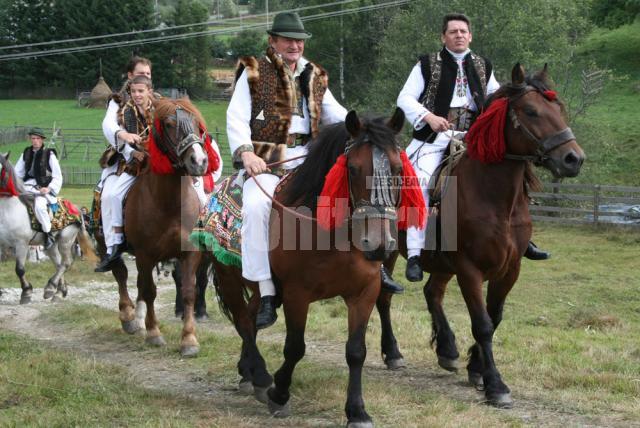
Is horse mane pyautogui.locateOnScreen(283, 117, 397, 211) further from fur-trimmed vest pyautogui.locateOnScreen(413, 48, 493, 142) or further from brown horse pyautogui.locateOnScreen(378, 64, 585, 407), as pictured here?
fur-trimmed vest pyautogui.locateOnScreen(413, 48, 493, 142)

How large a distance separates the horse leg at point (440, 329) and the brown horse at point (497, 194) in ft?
1.47

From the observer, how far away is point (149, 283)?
9.63m

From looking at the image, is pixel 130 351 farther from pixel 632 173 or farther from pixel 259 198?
pixel 632 173

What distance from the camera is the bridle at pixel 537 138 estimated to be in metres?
6.28

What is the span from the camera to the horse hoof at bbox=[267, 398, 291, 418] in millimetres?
6297

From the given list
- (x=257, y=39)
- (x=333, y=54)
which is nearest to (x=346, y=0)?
(x=333, y=54)

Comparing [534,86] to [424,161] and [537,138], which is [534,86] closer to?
[537,138]

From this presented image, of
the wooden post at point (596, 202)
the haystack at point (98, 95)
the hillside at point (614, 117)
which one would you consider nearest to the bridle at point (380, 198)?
the wooden post at point (596, 202)

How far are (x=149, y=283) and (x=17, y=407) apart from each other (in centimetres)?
362

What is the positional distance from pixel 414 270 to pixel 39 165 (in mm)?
9261

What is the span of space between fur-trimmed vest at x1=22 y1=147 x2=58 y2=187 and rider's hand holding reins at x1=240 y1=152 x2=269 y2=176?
9.17 meters

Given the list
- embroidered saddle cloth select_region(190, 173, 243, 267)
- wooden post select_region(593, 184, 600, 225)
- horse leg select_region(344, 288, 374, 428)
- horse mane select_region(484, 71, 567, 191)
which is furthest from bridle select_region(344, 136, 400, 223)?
wooden post select_region(593, 184, 600, 225)

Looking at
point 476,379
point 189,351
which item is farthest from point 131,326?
point 476,379

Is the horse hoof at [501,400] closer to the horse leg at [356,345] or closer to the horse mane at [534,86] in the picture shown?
the horse leg at [356,345]
